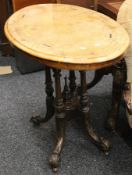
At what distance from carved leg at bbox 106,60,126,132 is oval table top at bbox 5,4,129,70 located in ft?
0.78

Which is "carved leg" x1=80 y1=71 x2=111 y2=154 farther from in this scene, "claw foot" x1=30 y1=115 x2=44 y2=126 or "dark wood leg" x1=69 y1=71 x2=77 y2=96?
"claw foot" x1=30 y1=115 x2=44 y2=126

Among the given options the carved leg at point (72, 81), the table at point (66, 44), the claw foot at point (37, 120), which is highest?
the table at point (66, 44)

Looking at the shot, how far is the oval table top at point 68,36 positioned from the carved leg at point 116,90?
0.24 m

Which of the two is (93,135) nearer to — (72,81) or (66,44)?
(72,81)

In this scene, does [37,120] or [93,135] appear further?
[37,120]

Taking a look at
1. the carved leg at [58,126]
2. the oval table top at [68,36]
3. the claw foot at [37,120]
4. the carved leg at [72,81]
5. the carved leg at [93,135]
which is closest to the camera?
the oval table top at [68,36]

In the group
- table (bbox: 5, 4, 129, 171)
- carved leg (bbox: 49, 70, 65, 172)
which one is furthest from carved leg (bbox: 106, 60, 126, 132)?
carved leg (bbox: 49, 70, 65, 172)

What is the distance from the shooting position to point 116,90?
158cm

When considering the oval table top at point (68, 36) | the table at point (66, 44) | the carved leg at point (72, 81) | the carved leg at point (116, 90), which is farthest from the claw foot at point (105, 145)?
the oval table top at point (68, 36)

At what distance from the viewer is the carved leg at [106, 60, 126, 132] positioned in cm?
149

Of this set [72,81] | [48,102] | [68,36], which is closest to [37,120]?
[48,102]

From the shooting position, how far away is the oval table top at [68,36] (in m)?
1.07

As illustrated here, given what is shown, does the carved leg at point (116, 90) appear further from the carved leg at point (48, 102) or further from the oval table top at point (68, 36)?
the carved leg at point (48, 102)

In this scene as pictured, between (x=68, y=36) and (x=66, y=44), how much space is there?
0.09m
